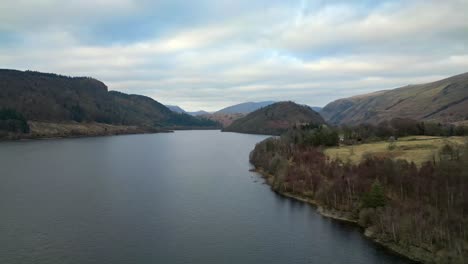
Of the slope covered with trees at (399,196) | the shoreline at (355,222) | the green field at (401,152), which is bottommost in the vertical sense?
the shoreline at (355,222)

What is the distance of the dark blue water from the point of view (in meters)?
47.1

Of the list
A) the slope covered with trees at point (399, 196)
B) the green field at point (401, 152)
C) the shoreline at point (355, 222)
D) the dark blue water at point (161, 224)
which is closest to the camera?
the slope covered with trees at point (399, 196)

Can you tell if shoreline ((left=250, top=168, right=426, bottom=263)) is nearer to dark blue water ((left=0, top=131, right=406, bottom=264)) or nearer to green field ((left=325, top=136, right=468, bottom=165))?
dark blue water ((left=0, top=131, right=406, bottom=264))

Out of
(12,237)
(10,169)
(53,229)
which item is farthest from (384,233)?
(10,169)

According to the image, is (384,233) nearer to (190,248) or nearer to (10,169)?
(190,248)

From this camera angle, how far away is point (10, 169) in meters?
109

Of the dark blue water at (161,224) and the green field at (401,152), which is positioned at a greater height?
the green field at (401,152)

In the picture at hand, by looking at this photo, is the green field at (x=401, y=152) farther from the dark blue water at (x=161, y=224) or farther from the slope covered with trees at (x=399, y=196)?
the dark blue water at (x=161, y=224)

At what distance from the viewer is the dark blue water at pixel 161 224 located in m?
47.1

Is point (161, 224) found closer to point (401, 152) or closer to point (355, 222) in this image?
point (355, 222)

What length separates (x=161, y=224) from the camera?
58.8 m

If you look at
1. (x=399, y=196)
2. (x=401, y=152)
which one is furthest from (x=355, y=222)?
(x=401, y=152)

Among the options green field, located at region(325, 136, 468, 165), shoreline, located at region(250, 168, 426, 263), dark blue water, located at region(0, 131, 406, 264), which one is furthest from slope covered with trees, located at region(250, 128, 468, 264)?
green field, located at region(325, 136, 468, 165)

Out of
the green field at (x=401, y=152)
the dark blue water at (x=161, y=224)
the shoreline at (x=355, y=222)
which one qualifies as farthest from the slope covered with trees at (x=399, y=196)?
the green field at (x=401, y=152)
